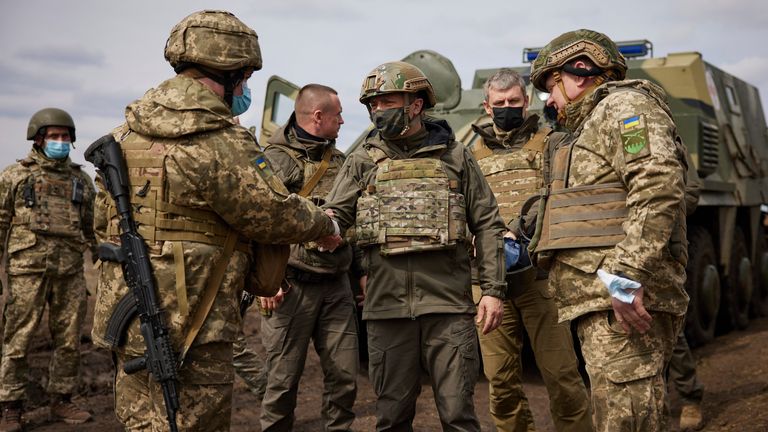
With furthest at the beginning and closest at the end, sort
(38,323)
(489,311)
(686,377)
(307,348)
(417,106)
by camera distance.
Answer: (38,323)
(686,377)
(307,348)
(417,106)
(489,311)

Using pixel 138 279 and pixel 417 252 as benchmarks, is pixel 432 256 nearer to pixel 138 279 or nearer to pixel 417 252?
pixel 417 252

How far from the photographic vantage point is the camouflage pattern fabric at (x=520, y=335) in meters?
5.03

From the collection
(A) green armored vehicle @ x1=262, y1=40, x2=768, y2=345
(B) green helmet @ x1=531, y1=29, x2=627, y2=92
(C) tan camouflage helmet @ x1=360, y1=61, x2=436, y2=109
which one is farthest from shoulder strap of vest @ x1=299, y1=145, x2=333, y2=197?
(A) green armored vehicle @ x1=262, y1=40, x2=768, y2=345

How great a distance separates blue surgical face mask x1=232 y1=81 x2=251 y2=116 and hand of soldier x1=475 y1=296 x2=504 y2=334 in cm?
137

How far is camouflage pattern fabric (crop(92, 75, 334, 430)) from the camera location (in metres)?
3.38

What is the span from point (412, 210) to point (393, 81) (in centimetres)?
61

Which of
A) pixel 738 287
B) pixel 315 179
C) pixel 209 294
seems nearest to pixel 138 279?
pixel 209 294

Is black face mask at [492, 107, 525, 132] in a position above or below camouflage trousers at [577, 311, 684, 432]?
above

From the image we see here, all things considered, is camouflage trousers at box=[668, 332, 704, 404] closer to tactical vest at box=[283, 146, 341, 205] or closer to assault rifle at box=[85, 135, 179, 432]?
tactical vest at box=[283, 146, 341, 205]

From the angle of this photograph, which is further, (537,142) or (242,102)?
(537,142)

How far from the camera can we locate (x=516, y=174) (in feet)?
17.3

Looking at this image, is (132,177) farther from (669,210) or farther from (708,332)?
(708,332)

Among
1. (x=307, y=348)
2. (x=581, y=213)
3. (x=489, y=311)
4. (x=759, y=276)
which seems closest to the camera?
(x=581, y=213)

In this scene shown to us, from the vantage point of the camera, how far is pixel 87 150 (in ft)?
11.6
